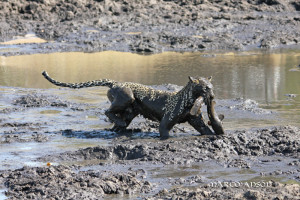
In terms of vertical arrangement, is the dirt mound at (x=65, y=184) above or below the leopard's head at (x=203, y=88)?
below

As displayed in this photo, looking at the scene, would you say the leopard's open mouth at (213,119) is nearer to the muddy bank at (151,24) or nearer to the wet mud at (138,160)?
the wet mud at (138,160)

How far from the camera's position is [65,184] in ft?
23.1

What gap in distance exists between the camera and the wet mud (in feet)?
22.7

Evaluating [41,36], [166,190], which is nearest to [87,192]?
[166,190]

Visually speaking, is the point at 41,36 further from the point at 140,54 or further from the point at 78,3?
the point at 140,54

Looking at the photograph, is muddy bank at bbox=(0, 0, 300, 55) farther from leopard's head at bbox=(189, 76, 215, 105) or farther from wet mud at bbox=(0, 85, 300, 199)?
leopard's head at bbox=(189, 76, 215, 105)

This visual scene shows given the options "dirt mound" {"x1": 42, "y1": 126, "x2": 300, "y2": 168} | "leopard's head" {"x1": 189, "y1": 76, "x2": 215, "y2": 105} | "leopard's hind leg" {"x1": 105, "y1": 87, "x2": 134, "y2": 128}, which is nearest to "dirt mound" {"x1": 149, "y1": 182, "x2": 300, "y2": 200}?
"dirt mound" {"x1": 42, "y1": 126, "x2": 300, "y2": 168}

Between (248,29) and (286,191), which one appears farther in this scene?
(248,29)

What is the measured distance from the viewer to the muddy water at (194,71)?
1328 cm

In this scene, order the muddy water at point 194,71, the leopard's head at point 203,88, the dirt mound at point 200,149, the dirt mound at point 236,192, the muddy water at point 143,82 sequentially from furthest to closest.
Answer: the muddy water at point 194,71
the leopard's head at point 203,88
the dirt mound at point 200,149
the muddy water at point 143,82
the dirt mound at point 236,192

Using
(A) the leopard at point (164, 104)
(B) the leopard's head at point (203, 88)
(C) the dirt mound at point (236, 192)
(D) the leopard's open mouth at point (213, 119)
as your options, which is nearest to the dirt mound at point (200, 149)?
(D) the leopard's open mouth at point (213, 119)

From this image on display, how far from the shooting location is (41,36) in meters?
25.4

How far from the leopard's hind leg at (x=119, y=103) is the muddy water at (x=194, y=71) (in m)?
2.03

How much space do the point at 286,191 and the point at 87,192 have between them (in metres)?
2.32
